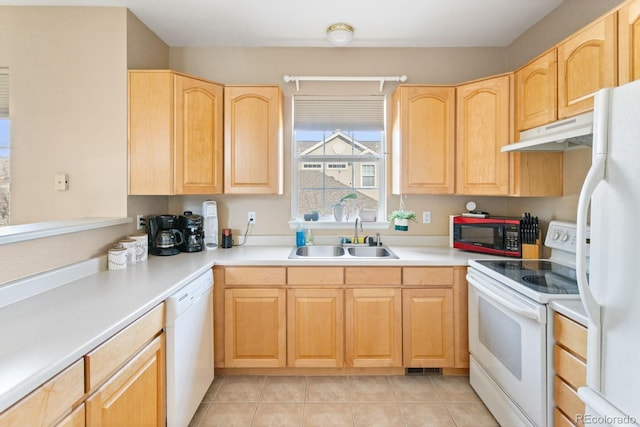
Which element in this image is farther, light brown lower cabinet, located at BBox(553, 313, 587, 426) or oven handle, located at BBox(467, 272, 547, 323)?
Answer: oven handle, located at BBox(467, 272, 547, 323)

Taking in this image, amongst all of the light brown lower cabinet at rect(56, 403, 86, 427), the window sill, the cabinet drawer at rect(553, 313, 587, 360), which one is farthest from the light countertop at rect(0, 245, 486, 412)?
the cabinet drawer at rect(553, 313, 587, 360)

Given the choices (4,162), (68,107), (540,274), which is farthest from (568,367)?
(4,162)

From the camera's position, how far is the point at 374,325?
85.9 inches

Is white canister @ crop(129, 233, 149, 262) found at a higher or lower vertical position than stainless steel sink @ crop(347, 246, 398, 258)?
higher

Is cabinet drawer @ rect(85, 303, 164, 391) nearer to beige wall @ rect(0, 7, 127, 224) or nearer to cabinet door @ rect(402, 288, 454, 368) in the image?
beige wall @ rect(0, 7, 127, 224)

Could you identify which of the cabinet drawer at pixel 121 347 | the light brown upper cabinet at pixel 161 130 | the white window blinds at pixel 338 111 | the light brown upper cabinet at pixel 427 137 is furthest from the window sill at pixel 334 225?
the cabinet drawer at pixel 121 347

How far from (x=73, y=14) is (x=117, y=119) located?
77cm

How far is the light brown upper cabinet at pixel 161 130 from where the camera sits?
217cm

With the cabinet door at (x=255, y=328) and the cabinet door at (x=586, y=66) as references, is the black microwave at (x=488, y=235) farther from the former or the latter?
the cabinet door at (x=255, y=328)

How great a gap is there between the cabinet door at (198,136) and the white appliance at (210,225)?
0.21 metres

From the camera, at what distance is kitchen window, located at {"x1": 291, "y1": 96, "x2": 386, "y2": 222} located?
110 inches

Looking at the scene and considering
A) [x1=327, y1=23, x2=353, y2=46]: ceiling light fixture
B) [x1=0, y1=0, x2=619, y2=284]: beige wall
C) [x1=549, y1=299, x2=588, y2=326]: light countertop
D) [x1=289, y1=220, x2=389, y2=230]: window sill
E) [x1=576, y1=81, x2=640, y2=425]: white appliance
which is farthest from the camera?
[x1=289, y1=220, x2=389, y2=230]: window sill

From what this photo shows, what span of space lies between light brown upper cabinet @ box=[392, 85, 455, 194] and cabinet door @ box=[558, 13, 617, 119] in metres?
0.76

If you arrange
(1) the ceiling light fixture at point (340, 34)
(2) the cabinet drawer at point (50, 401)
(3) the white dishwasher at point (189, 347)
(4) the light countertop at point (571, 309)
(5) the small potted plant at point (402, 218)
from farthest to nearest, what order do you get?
(5) the small potted plant at point (402, 218)
(1) the ceiling light fixture at point (340, 34)
(3) the white dishwasher at point (189, 347)
(4) the light countertop at point (571, 309)
(2) the cabinet drawer at point (50, 401)
